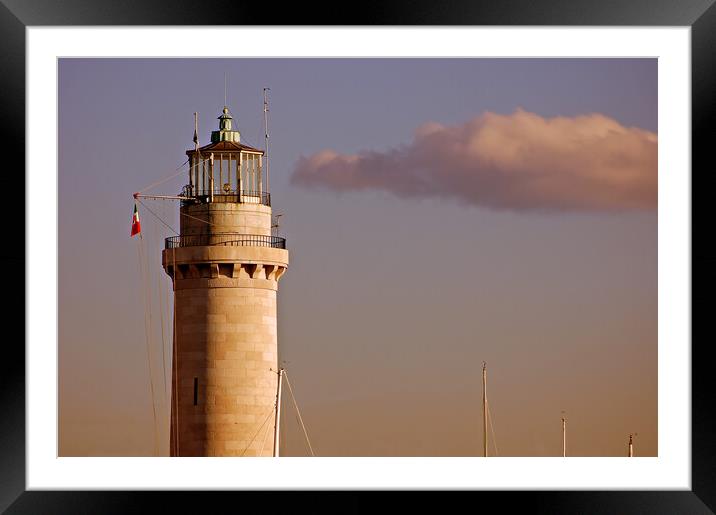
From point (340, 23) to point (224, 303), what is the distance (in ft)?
78.6

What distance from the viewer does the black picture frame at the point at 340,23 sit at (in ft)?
26.0

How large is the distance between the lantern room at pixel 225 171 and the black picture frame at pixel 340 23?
79.0 feet

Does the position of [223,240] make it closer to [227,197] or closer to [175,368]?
Answer: [227,197]

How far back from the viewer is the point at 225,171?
106 ft

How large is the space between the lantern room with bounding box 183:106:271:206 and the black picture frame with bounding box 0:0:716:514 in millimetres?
24070

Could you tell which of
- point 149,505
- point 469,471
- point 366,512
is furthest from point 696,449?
point 149,505

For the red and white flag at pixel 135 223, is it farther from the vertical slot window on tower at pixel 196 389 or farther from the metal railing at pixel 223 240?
the vertical slot window on tower at pixel 196 389

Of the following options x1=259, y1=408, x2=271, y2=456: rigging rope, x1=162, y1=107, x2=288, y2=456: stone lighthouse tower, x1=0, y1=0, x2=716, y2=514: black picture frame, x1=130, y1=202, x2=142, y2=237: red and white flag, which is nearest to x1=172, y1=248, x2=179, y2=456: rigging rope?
x1=162, y1=107, x2=288, y2=456: stone lighthouse tower

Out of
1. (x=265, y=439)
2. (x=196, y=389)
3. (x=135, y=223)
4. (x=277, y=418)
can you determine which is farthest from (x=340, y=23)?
(x=135, y=223)

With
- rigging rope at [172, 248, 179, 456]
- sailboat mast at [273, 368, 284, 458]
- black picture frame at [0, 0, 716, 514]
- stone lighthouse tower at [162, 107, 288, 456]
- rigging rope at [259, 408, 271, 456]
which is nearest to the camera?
black picture frame at [0, 0, 716, 514]

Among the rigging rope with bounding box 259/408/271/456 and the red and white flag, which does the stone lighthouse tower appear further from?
the red and white flag

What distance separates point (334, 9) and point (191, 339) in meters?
24.1

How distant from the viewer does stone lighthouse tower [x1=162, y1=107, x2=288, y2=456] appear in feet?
102

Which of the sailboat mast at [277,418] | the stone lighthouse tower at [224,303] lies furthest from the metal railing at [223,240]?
the sailboat mast at [277,418]
